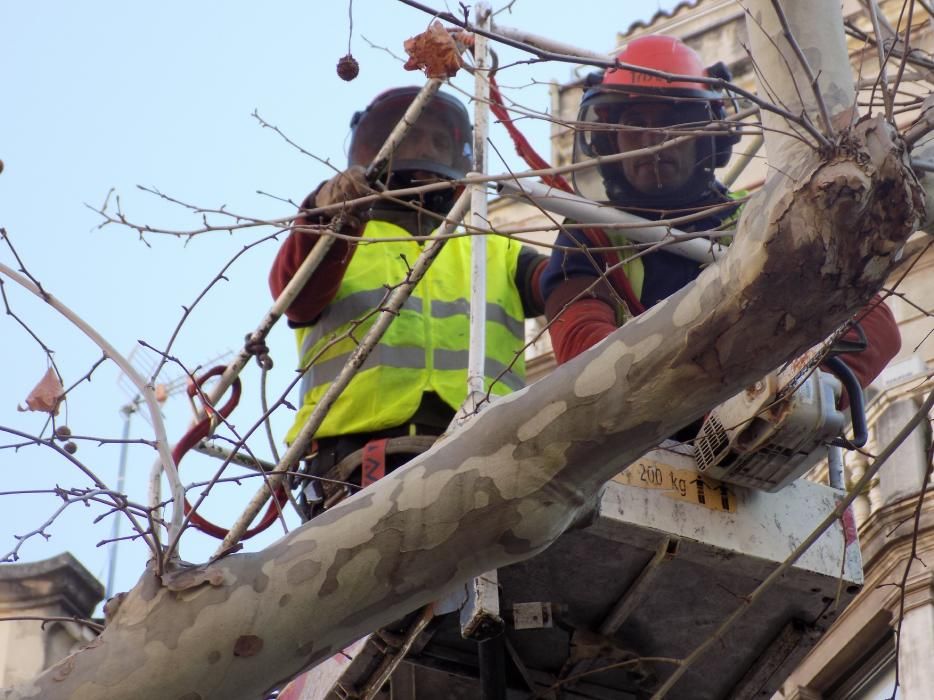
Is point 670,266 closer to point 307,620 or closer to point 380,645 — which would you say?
point 380,645

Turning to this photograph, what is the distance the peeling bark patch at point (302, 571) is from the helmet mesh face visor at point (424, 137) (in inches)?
158

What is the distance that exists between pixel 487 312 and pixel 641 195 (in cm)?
82

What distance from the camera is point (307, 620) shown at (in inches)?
174

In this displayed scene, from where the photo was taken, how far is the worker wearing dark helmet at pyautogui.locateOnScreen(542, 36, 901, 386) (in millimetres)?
6961

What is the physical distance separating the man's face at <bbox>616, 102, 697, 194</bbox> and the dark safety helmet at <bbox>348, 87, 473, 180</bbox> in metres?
0.91

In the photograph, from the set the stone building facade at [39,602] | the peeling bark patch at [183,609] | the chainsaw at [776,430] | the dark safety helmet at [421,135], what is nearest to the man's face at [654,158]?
the dark safety helmet at [421,135]

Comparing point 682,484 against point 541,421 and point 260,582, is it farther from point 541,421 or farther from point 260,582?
point 260,582

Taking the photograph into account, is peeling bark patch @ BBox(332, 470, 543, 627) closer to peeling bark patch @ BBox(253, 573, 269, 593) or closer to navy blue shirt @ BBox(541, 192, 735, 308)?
peeling bark patch @ BBox(253, 573, 269, 593)

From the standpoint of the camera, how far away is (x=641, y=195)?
25.3 feet

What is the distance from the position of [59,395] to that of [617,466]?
5.88 feet

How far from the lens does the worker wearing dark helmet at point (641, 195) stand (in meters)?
6.96

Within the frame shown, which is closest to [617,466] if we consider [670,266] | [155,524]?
[155,524]

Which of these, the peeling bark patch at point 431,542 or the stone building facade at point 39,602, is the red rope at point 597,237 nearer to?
the peeling bark patch at point 431,542

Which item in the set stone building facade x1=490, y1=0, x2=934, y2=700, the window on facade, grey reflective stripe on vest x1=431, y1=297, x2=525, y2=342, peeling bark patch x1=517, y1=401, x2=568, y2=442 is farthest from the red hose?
the window on facade
